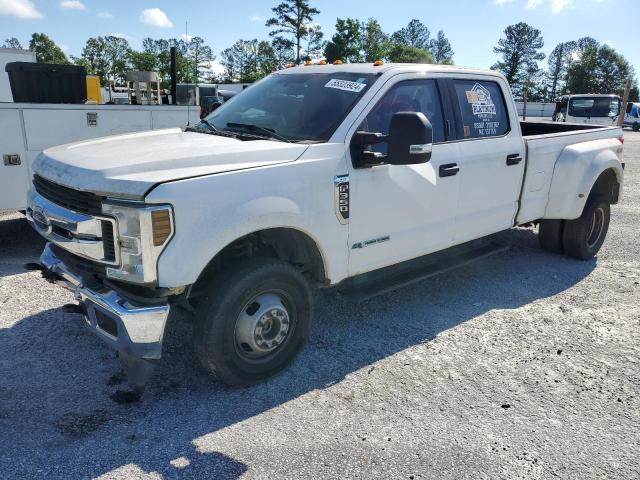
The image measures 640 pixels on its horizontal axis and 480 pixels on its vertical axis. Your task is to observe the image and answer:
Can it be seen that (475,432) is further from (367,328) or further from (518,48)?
(518,48)

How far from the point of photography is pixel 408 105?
4074mm

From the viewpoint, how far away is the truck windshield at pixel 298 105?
3.71 m

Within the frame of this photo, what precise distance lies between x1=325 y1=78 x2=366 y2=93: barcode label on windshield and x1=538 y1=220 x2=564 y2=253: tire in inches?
131

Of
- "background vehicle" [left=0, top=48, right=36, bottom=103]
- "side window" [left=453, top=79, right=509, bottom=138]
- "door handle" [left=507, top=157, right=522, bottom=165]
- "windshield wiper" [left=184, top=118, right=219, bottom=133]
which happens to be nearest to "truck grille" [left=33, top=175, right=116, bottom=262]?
Answer: "windshield wiper" [left=184, top=118, right=219, bottom=133]

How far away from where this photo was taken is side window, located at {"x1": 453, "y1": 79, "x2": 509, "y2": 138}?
14.8 feet

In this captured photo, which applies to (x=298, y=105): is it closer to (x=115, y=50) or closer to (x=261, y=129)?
(x=261, y=129)

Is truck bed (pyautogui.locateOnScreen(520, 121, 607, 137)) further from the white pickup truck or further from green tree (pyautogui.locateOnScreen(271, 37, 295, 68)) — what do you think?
green tree (pyautogui.locateOnScreen(271, 37, 295, 68))

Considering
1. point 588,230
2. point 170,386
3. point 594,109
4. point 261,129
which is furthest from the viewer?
point 594,109

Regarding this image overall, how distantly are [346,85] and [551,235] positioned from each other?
3.51m

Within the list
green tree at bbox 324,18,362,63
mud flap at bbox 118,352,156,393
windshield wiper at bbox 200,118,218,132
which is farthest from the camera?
green tree at bbox 324,18,362,63

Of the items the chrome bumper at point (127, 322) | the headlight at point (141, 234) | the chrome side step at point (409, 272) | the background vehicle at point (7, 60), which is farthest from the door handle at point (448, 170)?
the background vehicle at point (7, 60)

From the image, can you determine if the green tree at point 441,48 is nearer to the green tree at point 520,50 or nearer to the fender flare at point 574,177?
the green tree at point 520,50

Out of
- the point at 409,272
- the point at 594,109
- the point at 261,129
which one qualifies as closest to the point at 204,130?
the point at 261,129

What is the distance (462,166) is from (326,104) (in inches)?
49.5
